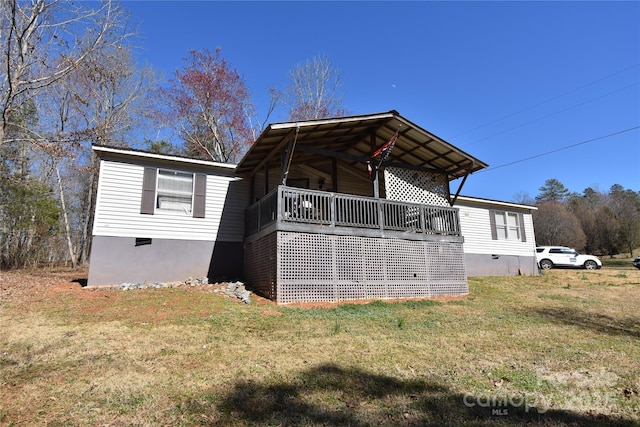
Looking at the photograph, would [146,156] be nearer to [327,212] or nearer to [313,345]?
[327,212]

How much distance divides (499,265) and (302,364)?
15.0 meters

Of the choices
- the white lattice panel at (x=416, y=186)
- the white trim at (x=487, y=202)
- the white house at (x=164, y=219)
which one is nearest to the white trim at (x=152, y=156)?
the white house at (x=164, y=219)

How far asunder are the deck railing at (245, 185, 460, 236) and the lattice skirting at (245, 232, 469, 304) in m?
0.43

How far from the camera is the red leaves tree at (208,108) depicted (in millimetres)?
22359

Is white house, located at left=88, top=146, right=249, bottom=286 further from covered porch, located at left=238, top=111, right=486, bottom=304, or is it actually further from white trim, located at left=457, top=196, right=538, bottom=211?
white trim, located at left=457, top=196, right=538, bottom=211

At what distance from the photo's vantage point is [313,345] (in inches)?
218

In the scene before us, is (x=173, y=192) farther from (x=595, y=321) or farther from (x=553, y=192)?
(x=553, y=192)

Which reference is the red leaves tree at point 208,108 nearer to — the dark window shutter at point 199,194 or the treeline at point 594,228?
the dark window shutter at point 199,194

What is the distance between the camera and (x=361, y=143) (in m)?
12.6

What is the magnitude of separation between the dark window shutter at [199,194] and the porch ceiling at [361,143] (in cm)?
129

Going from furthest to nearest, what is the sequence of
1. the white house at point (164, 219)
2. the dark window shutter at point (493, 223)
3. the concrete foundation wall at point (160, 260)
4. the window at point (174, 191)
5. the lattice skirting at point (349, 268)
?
the dark window shutter at point (493, 223), the window at point (174, 191), the white house at point (164, 219), the concrete foundation wall at point (160, 260), the lattice skirting at point (349, 268)

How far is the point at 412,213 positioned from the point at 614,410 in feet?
26.2

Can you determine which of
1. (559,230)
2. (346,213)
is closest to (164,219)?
(346,213)

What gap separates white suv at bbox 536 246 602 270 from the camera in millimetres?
20875
